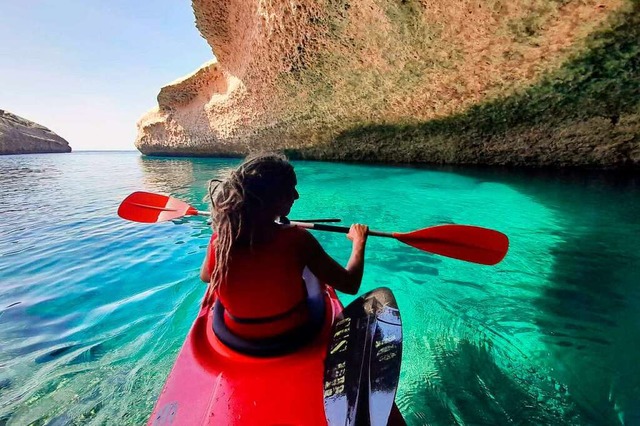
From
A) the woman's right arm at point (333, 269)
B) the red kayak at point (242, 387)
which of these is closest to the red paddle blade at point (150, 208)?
the red kayak at point (242, 387)

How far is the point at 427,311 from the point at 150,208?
267 centimetres

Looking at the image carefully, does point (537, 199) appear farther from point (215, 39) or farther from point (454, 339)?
point (215, 39)

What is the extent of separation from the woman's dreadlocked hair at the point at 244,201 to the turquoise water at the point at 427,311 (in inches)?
50.5

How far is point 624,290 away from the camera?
9.30ft

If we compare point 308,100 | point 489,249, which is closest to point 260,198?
point 489,249

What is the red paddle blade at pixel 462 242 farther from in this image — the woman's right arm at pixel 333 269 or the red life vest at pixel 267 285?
the red life vest at pixel 267 285

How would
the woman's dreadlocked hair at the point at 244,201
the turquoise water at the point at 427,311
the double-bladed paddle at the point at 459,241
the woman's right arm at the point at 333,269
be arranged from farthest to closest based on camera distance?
the double-bladed paddle at the point at 459,241 → the turquoise water at the point at 427,311 → the woman's right arm at the point at 333,269 → the woman's dreadlocked hair at the point at 244,201

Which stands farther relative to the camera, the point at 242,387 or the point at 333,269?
the point at 333,269

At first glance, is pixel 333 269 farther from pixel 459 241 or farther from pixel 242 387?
pixel 459 241

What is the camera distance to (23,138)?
4197 cm

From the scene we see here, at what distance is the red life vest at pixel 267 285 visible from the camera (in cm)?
133

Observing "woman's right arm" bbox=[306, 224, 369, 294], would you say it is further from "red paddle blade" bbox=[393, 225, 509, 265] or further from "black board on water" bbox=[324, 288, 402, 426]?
"red paddle blade" bbox=[393, 225, 509, 265]

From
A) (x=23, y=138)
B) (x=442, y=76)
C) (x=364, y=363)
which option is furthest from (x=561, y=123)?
(x=23, y=138)

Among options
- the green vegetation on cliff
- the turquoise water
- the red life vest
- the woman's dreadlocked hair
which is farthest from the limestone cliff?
the red life vest
